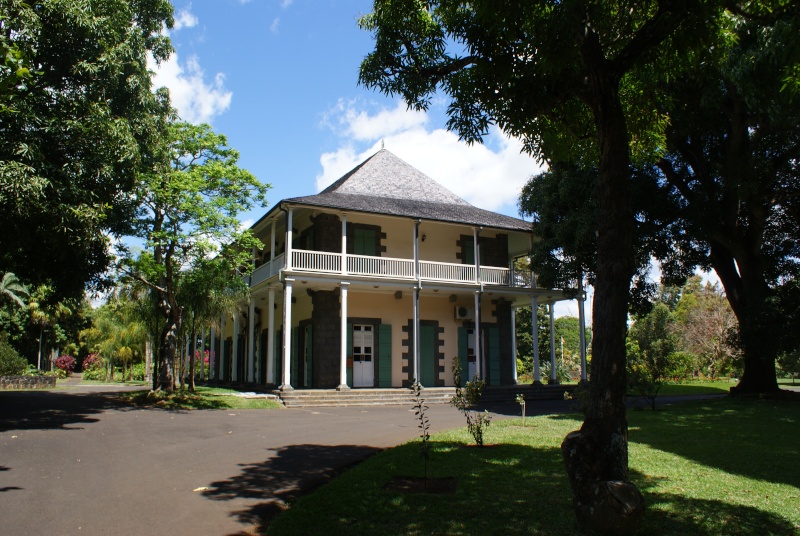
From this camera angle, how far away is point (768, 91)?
1158 centimetres

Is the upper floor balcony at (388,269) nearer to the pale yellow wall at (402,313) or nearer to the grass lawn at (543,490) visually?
the pale yellow wall at (402,313)

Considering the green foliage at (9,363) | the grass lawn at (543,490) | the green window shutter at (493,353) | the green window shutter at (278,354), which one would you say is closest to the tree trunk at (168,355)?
the green window shutter at (278,354)

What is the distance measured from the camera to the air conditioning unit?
71.6 ft

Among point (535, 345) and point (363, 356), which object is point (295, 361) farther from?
point (535, 345)

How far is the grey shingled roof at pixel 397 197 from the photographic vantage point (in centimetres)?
1939

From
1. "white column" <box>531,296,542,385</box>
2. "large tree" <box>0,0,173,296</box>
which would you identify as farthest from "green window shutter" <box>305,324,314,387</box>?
"white column" <box>531,296,542,385</box>

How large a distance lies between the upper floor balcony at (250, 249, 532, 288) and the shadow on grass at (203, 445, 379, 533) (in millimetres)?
10281

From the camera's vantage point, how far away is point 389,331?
20.9 m

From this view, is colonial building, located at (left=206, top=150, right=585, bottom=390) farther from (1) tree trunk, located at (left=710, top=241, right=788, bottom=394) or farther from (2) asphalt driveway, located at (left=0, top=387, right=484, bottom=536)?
(1) tree trunk, located at (left=710, top=241, right=788, bottom=394)

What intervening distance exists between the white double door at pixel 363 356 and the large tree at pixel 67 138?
9.21m

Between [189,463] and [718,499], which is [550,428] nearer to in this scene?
[718,499]

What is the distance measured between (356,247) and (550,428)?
1170 centimetres

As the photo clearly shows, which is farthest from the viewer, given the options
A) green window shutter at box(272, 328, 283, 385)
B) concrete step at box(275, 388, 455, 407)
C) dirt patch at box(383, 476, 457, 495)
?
green window shutter at box(272, 328, 283, 385)

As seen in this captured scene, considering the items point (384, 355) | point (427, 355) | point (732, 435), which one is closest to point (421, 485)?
point (732, 435)
